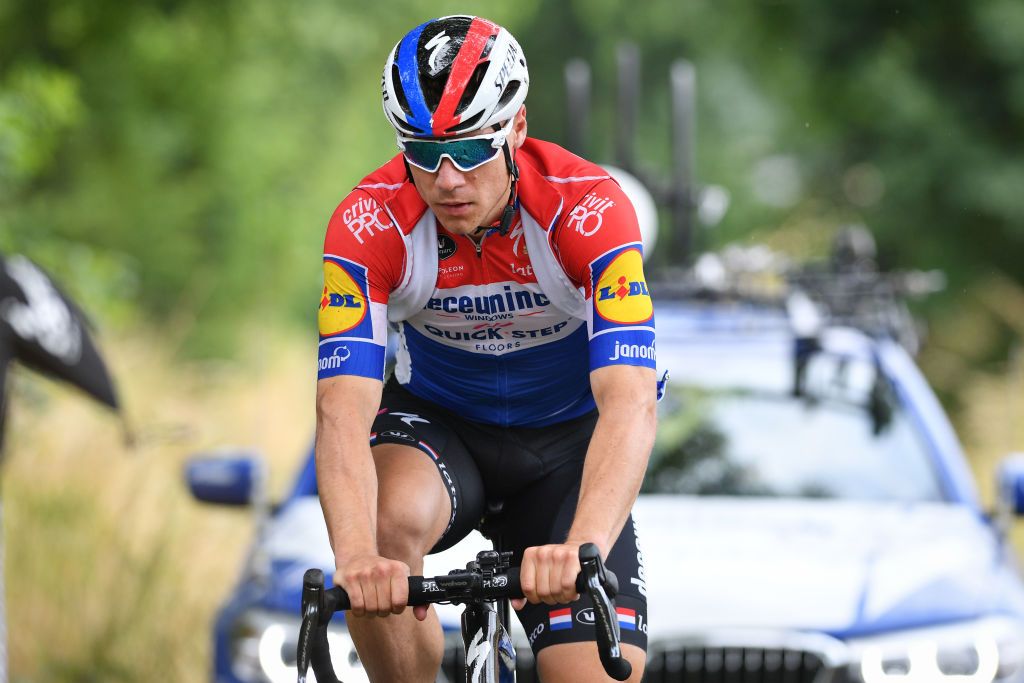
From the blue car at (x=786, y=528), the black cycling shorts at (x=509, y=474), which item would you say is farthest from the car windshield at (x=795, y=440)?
the black cycling shorts at (x=509, y=474)

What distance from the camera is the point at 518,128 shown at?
141 inches

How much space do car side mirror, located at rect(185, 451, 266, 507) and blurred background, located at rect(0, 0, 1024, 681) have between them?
1.44 metres

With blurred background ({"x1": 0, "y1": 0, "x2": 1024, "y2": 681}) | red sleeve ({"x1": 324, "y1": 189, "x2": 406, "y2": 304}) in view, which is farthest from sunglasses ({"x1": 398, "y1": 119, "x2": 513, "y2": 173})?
blurred background ({"x1": 0, "y1": 0, "x2": 1024, "y2": 681})

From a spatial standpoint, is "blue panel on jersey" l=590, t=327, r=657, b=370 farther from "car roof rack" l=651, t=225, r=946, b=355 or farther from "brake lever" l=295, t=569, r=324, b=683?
"car roof rack" l=651, t=225, r=946, b=355

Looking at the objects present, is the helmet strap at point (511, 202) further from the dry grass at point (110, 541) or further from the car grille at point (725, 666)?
the dry grass at point (110, 541)

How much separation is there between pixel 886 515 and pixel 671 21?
69.0ft

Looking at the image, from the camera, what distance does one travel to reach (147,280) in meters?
16.4

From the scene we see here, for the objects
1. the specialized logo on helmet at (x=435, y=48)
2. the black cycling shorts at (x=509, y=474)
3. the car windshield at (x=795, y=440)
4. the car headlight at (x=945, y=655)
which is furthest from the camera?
the car windshield at (x=795, y=440)

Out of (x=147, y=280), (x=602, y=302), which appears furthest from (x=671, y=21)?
(x=602, y=302)

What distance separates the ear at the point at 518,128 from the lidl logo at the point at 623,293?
35 cm

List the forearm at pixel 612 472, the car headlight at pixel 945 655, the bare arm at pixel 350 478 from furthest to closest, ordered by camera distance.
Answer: the car headlight at pixel 945 655 → the forearm at pixel 612 472 → the bare arm at pixel 350 478

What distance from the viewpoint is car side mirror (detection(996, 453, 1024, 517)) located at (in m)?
5.29

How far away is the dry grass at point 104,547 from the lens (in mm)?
7355

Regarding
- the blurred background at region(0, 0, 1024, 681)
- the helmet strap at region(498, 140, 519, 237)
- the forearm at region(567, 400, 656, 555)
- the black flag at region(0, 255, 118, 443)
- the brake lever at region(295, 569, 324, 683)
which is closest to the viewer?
the brake lever at region(295, 569, 324, 683)
